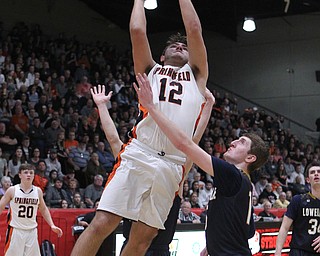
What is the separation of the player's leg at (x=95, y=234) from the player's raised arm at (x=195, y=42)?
118cm

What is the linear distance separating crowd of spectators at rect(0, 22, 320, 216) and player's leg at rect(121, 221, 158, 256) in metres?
7.24

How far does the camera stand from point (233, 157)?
14.9ft

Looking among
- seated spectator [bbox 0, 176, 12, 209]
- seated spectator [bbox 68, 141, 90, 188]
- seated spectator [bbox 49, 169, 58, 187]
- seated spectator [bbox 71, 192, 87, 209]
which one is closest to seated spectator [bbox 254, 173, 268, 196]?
seated spectator [bbox 68, 141, 90, 188]

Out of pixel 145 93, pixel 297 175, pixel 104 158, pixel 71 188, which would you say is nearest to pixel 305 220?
pixel 145 93

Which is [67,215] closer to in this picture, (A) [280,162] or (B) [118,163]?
(B) [118,163]

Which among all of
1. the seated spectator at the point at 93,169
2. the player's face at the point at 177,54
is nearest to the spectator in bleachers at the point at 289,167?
the seated spectator at the point at 93,169

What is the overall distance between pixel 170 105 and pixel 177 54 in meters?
0.48

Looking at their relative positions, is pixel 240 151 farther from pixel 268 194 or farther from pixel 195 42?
pixel 268 194

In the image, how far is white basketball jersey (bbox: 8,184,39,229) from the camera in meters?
9.52

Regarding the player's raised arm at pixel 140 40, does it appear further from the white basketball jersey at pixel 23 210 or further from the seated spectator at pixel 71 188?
the seated spectator at pixel 71 188

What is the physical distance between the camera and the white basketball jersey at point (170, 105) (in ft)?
13.9

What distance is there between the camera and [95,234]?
4051mm

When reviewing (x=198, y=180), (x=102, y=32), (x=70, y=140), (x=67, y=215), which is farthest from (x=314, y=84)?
(x=67, y=215)

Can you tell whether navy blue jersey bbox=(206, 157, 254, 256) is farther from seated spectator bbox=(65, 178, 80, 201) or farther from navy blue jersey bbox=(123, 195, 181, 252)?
seated spectator bbox=(65, 178, 80, 201)
